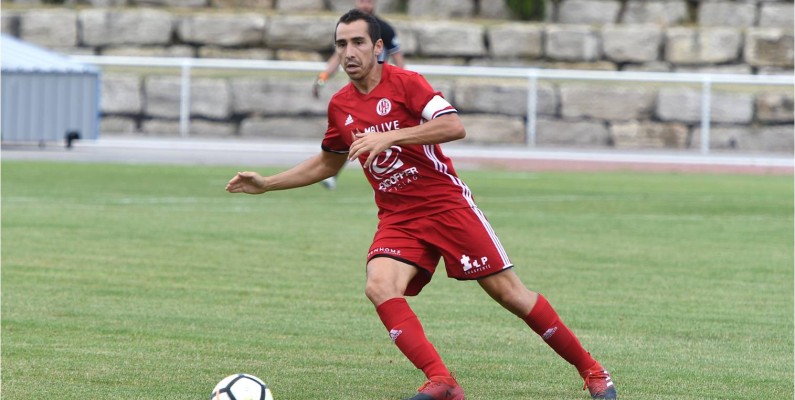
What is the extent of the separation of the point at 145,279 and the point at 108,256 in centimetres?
136

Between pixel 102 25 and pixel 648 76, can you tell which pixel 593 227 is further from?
pixel 102 25

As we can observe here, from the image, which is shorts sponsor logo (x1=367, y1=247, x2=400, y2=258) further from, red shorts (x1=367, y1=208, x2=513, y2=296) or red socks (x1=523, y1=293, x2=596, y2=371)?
red socks (x1=523, y1=293, x2=596, y2=371)

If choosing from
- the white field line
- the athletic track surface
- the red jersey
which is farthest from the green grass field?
the white field line

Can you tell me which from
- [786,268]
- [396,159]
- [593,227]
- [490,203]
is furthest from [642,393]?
[490,203]

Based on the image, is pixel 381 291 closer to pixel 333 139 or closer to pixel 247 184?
pixel 333 139

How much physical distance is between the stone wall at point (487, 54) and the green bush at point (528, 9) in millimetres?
335

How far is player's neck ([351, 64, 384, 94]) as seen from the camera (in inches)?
258

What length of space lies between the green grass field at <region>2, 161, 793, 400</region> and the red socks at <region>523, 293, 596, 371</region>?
0.16 metres

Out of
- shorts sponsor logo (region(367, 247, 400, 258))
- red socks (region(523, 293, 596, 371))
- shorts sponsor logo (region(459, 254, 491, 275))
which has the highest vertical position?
shorts sponsor logo (region(367, 247, 400, 258))

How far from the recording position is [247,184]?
694 cm

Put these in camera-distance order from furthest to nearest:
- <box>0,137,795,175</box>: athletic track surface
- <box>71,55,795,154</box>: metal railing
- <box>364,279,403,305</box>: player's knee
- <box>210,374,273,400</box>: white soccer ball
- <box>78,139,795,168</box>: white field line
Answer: <box>71,55,795,154</box>: metal railing → <box>78,139,795,168</box>: white field line → <box>0,137,795,175</box>: athletic track surface → <box>364,279,403,305</box>: player's knee → <box>210,374,273,400</box>: white soccer ball

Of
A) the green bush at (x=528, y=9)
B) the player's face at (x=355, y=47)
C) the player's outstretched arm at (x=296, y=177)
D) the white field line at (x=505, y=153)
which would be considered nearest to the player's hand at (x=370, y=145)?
the player's face at (x=355, y=47)

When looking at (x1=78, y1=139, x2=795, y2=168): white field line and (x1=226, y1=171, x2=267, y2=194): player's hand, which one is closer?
(x1=226, y1=171, x2=267, y2=194): player's hand

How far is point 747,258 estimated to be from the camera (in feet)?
40.5
